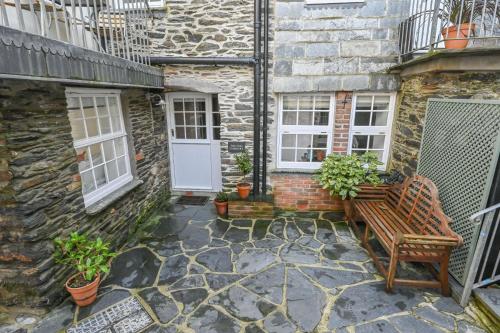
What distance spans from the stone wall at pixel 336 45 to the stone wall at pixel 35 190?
10.6ft

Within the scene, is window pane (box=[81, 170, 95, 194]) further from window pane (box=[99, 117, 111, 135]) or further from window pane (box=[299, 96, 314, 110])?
window pane (box=[299, 96, 314, 110])

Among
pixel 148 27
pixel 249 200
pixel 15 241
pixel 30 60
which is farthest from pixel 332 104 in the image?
pixel 15 241

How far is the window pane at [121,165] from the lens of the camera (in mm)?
4192

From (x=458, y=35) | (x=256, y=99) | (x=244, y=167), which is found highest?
(x=458, y=35)

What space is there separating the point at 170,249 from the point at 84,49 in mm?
2746

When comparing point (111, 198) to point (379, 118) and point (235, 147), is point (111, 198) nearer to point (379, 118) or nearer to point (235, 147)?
point (235, 147)

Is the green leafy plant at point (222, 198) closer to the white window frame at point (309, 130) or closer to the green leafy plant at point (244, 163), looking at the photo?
the green leafy plant at point (244, 163)

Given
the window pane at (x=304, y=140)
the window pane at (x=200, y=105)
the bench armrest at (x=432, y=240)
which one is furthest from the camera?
the window pane at (x=200, y=105)

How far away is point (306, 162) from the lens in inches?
193

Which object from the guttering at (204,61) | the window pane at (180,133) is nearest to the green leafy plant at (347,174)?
the guttering at (204,61)

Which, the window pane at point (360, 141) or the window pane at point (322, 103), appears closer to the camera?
the window pane at point (322, 103)

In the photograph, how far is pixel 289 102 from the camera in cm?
466

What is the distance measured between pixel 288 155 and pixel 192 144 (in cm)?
207

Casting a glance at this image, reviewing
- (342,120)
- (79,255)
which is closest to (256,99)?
(342,120)
